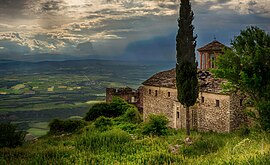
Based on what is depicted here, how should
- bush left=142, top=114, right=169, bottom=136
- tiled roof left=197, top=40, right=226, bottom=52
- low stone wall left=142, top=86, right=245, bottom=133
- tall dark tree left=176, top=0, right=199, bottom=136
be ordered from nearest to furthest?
bush left=142, top=114, right=169, bottom=136, tall dark tree left=176, top=0, right=199, bottom=136, low stone wall left=142, top=86, right=245, bottom=133, tiled roof left=197, top=40, right=226, bottom=52

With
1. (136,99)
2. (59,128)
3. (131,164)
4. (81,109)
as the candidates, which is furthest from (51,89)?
(131,164)

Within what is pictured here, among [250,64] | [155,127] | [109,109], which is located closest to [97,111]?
[109,109]

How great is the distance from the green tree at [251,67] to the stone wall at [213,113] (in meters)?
3.34

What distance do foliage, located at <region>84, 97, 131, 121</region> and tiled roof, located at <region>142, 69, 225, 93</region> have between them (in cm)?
361

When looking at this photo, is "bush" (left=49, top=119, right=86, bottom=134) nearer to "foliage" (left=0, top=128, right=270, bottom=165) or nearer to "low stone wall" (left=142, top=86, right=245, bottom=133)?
"low stone wall" (left=142, top=86, right=245, bottom=133)

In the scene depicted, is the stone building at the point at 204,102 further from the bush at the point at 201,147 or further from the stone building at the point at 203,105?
the bush at the point at 201,147

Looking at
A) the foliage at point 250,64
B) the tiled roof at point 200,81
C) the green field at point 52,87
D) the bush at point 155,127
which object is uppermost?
the foliage at point 250,64

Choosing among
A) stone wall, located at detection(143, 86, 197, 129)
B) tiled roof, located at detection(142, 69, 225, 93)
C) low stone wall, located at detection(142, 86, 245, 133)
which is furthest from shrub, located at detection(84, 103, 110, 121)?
low stone wall, located at detection(142, 86, 245, 133)

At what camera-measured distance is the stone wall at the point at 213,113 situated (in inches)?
870

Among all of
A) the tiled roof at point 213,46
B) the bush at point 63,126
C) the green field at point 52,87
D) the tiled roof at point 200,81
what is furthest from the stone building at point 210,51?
the green field at point 52,87

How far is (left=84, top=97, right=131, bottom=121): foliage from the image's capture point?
32.1 metres

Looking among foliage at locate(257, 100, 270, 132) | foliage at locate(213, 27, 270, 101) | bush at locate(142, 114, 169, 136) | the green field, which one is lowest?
the green field

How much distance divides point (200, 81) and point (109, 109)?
11.4 m

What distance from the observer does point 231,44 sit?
19.4m
